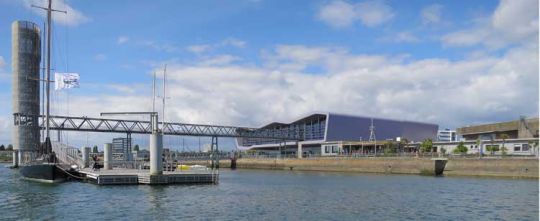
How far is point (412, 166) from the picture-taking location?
89125mm

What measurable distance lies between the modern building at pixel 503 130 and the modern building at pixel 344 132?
21858mm

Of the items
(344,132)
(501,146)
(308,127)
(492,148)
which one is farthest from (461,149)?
(308,127)

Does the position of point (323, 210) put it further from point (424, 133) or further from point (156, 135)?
point (424, 133)

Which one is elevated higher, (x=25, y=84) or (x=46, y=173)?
(x=25, y=84)

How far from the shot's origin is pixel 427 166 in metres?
84.8

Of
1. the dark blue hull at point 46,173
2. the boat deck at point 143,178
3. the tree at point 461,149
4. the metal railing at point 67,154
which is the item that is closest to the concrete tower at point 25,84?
the metal railing at point 67,154

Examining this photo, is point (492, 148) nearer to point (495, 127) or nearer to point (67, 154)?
point (495, 127)

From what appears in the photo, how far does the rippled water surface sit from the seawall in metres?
20.8

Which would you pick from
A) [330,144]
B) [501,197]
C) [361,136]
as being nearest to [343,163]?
[330,144]

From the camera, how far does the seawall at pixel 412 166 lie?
71812 mm

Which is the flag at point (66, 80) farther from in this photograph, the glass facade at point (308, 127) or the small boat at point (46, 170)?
the glass facade at point (308, 127)

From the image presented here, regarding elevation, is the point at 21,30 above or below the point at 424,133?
above

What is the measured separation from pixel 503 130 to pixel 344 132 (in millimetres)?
A: 50193

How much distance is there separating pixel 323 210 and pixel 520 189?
2524 cm
